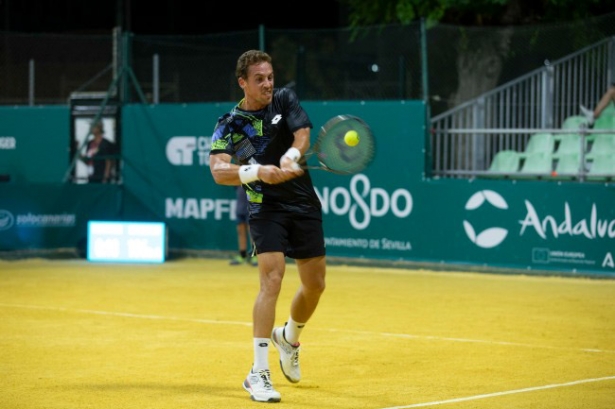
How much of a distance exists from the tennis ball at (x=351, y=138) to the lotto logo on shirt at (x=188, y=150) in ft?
39.9

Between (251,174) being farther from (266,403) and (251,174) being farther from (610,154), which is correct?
(610,154)

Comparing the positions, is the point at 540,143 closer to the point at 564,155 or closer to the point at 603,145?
the point at 564,155

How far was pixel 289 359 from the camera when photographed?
8.48 metres

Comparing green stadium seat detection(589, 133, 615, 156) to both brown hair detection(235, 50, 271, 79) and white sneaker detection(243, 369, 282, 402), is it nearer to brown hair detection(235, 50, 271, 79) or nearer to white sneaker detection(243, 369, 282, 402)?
brown hair detection(235, 50, 271, 79)

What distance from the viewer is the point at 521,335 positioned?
11.2 m

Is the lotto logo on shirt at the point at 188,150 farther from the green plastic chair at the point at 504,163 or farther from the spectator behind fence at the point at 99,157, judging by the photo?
the green plastic chair at the point at 504,163

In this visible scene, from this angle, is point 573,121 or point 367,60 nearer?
point 573,121

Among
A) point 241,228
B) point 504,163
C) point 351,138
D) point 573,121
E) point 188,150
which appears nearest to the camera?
point 351,138

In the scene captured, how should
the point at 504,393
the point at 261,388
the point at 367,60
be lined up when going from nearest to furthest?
the point at 261,388 < the point at 504,393 < the point at 367,60

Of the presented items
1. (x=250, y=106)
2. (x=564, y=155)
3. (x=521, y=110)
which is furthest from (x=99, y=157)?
(x=250, y=106)

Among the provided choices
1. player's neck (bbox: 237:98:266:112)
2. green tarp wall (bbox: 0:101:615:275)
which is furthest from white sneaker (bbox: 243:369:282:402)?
green tarp wall (bbox: 0:101:615:275)

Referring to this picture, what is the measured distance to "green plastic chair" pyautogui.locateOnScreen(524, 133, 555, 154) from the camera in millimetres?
17719

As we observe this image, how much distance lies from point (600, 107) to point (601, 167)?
0.90 meters

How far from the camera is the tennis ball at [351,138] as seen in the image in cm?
795
